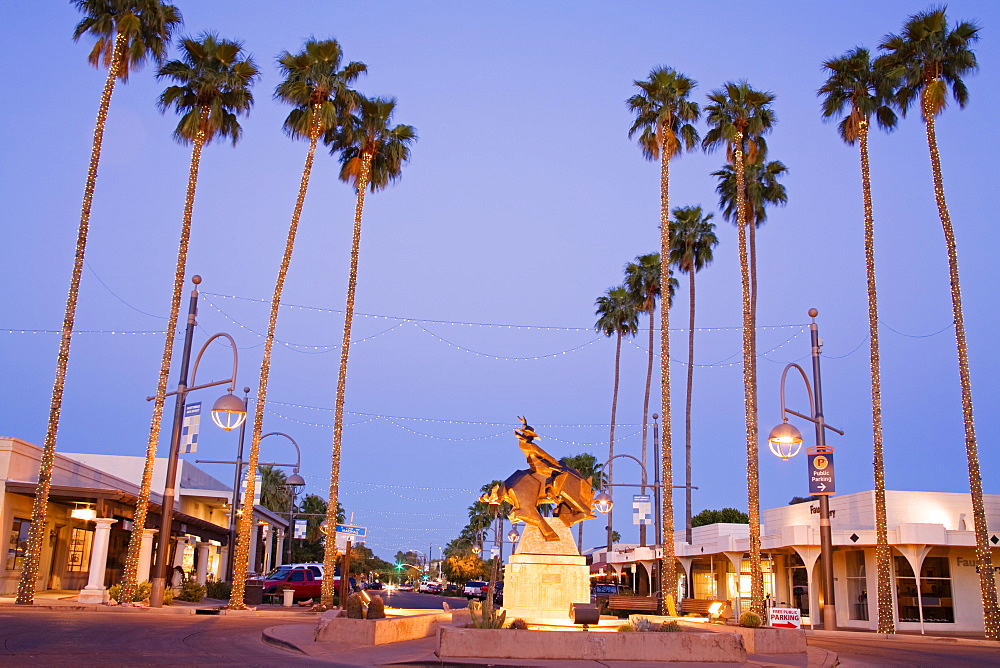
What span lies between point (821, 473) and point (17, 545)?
1027 inches

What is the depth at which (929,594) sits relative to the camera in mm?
32812

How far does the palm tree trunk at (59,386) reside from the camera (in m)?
24.8

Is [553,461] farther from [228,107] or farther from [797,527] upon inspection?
[228,107]

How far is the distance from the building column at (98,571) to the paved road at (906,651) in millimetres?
20277

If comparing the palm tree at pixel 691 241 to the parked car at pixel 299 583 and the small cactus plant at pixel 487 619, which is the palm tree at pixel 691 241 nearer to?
the parked car at pixel 299 583

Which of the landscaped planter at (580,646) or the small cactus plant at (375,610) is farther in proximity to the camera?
the small cactus plant at (375,610)

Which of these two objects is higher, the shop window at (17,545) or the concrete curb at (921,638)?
the shop window at (17,545)

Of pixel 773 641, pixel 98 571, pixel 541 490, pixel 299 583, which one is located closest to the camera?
pixel 773 641

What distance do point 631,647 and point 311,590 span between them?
85.8 feet

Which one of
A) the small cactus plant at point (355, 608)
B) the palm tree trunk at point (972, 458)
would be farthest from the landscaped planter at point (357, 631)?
the palm tree trunk at point (972, 458)

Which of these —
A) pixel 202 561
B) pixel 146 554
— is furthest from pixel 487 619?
pixel 202 561

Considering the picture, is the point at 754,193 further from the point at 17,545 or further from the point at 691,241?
the point at 17,545

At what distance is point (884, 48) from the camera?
101 ft

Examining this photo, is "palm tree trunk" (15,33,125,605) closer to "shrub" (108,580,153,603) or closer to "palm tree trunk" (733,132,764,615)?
"shrub" (108,580,153,603)
